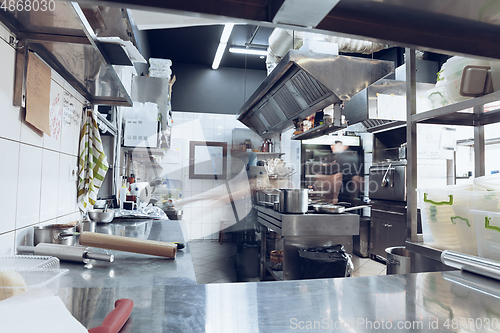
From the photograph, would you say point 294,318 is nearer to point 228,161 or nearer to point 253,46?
point 253,46

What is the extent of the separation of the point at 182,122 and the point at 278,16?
6.19 metres

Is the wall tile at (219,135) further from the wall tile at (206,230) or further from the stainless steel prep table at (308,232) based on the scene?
the stainless steel prep table at (308,232)

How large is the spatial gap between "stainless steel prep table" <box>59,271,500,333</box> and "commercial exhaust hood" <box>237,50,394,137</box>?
7.05 ft

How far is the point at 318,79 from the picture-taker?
266cm

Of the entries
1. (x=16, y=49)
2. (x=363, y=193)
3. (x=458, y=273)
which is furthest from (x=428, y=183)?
(x=16, y=49)

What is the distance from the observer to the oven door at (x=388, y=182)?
4.29m

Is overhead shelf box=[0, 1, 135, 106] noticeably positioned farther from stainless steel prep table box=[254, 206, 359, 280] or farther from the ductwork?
the ductwork

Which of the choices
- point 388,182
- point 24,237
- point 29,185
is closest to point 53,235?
point 24,237

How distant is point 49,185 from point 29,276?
39.6 inches

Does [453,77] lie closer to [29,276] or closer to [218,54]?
[29,276]

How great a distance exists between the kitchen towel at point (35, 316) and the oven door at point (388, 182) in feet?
14.6

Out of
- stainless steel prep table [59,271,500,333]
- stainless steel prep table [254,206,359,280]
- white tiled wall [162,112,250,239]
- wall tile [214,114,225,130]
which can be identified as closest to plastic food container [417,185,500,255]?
stainless steel prep table [59,271,500,333]

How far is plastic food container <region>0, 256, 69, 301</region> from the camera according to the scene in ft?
1.90

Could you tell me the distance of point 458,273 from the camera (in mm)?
887
